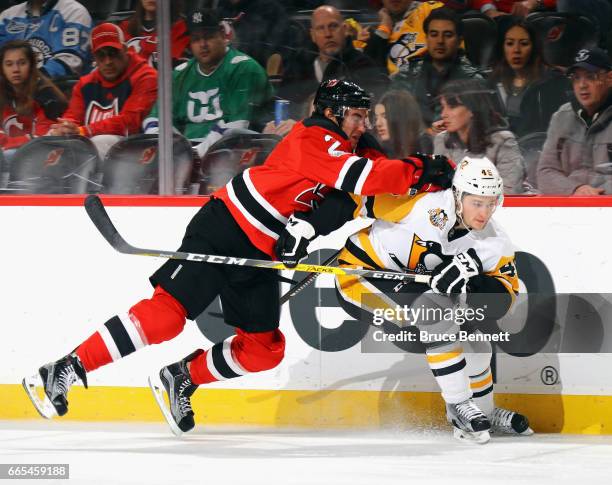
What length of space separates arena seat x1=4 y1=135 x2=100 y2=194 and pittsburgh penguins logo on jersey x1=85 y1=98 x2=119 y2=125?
9cm

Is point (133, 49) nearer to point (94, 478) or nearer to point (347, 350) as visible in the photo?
point (347, 350)

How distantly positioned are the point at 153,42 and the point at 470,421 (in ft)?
6.11

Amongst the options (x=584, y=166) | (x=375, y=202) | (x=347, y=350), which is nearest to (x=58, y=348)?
(x=347, y=350)

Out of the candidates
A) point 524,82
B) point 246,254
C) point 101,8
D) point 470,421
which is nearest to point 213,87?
point 101,8

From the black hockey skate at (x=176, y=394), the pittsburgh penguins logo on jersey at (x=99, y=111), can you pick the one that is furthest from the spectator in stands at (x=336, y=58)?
the black hockey skate at (x=176, y=394)

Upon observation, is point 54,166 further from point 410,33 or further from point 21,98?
point 410,33

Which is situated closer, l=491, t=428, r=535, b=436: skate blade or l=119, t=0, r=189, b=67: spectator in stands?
l=491, t=428, r=535, b=436: skate blade

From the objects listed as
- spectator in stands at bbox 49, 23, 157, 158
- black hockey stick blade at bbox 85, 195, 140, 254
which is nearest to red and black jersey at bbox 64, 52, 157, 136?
spectator in stands at bbox 49, 23, 157, 158

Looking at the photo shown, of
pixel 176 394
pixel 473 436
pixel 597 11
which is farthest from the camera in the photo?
pixel 597 11

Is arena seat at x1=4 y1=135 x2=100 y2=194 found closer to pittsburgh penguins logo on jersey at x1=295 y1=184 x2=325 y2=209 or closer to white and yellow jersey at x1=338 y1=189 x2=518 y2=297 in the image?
pittsburgh penguins logo on jersey at x1=295 y1=184 x2=325 y2=209

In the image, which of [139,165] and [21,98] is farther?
[21,98]

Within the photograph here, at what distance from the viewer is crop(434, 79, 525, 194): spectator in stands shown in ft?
12.9

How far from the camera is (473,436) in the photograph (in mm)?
3617

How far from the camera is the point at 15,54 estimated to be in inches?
172
